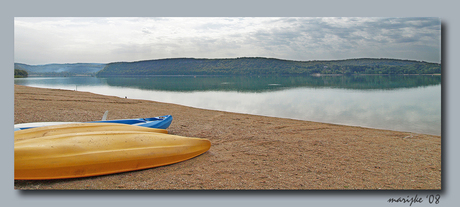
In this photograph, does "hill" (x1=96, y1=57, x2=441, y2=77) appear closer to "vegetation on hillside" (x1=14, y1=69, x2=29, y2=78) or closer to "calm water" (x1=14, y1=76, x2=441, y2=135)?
"calm water" (x1=14, y1=76, x2=441, y2=135)

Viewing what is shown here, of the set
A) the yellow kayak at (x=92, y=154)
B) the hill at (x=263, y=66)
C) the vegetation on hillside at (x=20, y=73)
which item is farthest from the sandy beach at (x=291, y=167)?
the vegetation on hillside at (x=20, y=73)

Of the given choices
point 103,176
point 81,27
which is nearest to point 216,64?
point 81,27

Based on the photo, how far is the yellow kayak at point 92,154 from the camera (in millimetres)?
2773

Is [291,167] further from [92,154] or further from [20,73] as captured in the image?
[20,73]

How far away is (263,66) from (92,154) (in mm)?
5255

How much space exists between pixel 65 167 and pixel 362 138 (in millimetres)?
4926

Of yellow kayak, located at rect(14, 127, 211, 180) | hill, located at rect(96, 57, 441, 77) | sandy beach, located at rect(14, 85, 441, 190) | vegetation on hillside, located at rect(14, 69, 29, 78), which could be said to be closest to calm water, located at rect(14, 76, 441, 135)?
vegetation on hillside, located at rect(14, 69, 29, 78)

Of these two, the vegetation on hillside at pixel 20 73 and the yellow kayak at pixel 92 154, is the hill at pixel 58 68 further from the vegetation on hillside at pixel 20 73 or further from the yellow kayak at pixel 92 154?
the yellow kayak at pixel 92 154

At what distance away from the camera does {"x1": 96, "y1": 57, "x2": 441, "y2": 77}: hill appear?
5.27m

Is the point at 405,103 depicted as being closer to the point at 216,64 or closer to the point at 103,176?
the point at 216,64

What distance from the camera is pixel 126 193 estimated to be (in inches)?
111

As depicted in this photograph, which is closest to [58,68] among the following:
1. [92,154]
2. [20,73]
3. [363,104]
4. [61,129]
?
[20,73]

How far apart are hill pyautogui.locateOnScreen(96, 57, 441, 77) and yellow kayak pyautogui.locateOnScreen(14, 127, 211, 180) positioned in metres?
3.56

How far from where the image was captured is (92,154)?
9.69 ft
